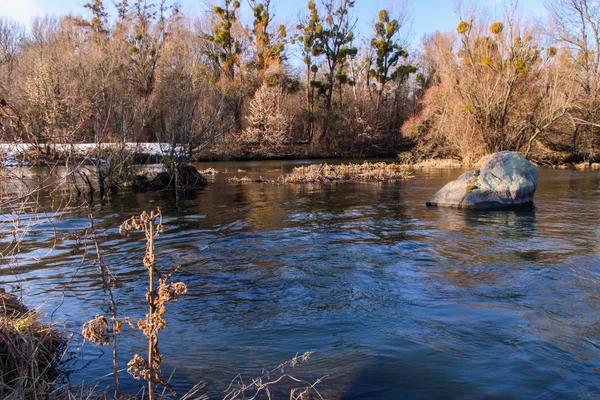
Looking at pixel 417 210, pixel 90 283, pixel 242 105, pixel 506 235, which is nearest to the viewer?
pixel 90 283

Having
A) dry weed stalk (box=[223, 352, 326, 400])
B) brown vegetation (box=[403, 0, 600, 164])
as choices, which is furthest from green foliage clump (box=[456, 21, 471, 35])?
dry weed stalk (box=[223, 352, 326, 400])

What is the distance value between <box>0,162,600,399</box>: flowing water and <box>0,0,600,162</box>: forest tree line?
28.8ft

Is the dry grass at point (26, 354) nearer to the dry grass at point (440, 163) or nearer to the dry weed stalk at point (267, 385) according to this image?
the dry weed stalk at point (267, 385)

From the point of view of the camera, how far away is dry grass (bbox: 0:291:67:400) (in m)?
3.38

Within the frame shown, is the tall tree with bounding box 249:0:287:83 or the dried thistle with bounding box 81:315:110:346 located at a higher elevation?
the tall tree with bounding box 249:0:287:83

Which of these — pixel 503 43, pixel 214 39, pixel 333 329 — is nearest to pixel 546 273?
pixel 333 329

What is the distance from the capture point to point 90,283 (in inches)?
273

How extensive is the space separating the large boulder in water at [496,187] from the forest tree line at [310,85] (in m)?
9.99

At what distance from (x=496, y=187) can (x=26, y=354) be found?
42.1ft

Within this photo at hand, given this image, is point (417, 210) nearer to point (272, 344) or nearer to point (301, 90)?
point (272, 344)

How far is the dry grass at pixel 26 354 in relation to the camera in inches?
133

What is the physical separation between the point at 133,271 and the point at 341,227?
5138 millimetres

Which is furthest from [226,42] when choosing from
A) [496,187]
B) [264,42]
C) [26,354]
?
[26,354]

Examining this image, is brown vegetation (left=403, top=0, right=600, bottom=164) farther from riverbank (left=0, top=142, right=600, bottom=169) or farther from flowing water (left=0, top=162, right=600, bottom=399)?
flowing water (left=0, top=162, right=600, bottom=399)
